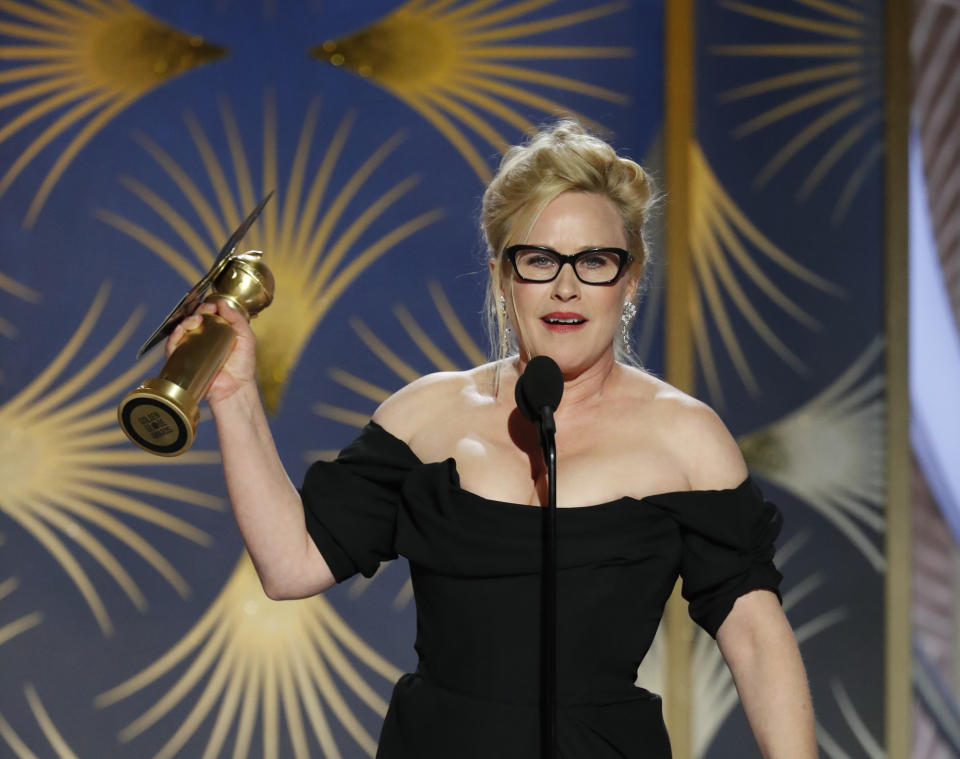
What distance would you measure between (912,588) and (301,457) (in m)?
1.44

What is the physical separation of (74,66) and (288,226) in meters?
0.58

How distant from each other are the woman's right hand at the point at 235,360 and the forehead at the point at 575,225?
36 cm

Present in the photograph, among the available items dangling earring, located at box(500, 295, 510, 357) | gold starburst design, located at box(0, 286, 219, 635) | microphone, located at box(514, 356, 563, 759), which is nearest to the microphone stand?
microphone, located at box(514, 356, 563, 759)

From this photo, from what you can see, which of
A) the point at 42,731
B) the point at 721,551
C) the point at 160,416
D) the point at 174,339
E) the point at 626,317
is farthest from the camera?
the point at 42,731

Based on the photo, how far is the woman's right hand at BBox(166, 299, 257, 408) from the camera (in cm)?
124

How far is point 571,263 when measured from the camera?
1.35 metres

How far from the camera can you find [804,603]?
256cm

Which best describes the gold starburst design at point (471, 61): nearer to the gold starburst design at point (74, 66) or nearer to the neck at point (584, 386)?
the gold starburst design at point (74, 66)

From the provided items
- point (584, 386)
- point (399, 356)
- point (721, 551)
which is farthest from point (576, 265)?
point (399, 356)

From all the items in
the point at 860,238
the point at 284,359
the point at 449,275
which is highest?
the point at 860,238

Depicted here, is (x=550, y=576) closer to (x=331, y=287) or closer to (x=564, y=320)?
(x=564, y=320)

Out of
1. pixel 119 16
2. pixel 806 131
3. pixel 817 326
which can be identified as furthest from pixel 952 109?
pixel 119 16

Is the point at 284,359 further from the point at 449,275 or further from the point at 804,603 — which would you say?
the point at 804,603

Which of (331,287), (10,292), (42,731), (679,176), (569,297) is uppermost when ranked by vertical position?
(679,176)
